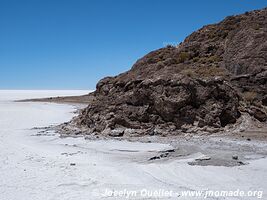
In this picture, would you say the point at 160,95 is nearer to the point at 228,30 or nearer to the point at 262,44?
the point at 262,44

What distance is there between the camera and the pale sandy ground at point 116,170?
265 inches

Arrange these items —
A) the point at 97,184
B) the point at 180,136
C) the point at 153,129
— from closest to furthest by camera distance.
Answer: the point at 97,184, the point at 180,136, the point at 153,129

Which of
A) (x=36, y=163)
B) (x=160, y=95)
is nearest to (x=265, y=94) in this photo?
(x=160, y=95)

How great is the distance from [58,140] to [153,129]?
3669mm

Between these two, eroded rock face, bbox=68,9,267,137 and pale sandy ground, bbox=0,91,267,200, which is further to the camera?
eroded rock face, bbox=68,9,267,137

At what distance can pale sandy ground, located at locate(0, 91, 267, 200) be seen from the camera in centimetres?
672

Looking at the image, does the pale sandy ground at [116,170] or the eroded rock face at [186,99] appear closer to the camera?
the pale sandy ground at [116,170]

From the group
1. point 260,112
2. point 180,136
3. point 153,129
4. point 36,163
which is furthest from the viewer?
point 260,112

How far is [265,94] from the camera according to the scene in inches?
643

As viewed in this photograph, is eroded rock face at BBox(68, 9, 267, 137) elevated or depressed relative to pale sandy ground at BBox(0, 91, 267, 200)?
elevated

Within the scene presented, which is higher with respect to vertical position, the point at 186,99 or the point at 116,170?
the point at 186,99

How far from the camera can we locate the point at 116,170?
8.25 metres

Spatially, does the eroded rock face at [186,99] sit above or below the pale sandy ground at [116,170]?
above

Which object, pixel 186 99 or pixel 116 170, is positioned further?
pixel 186 99
